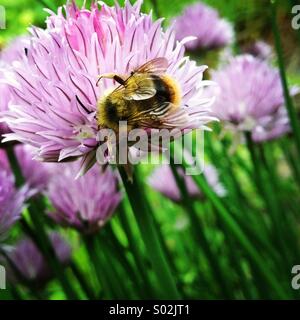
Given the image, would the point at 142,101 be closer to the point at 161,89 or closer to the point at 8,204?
the point at 161,89

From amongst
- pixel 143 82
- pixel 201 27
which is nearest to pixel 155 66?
pixel 143 82

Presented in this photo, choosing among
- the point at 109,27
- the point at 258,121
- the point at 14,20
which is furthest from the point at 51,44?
the point at 14,20

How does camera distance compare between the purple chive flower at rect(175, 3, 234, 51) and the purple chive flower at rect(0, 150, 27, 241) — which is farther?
the purple chive flower at rect(175, 3, 234, 51)

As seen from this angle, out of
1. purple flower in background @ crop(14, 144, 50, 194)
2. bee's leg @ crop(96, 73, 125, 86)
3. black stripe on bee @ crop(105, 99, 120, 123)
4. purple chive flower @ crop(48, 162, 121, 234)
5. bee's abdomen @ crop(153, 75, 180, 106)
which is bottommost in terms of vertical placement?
purple chive flower @ crop(48, 162, 121, 234)

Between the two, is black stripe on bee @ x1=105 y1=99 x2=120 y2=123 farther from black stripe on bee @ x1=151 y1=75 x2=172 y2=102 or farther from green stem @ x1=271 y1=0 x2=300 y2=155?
green stem @ x1=271 y1=0 x2=300 y2=155

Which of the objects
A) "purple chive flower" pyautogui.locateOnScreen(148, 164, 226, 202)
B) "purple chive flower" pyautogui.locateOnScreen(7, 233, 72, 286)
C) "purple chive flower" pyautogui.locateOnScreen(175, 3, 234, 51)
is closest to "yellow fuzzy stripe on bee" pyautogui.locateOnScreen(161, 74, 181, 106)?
"purple chive flower" pyautogui.locateOnScreen(7, 233, 72, 286)

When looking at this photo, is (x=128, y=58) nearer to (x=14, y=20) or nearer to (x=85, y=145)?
(x=85, y=145)

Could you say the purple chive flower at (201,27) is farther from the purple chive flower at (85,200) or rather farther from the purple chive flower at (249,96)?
the purple chive flower at (85,200)
